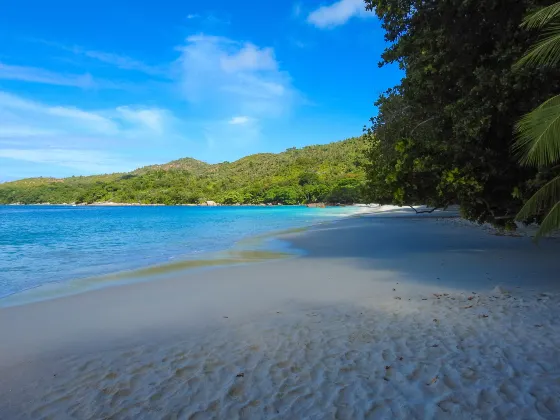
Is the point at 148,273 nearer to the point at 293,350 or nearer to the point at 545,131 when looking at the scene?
the point at 293,350

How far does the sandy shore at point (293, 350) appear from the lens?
10.2ft

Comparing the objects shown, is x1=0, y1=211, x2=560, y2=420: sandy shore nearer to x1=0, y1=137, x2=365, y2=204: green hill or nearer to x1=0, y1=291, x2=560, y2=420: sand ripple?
x1=0, y1=291, x2=560, y2=420: sand ripple

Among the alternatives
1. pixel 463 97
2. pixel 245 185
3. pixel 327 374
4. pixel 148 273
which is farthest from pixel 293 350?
pixel 245 185

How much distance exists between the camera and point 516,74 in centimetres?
709

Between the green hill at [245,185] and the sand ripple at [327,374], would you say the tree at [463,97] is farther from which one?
the green hill at [245,185]

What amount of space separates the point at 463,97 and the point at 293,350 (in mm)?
6684

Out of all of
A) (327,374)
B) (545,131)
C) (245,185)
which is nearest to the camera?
(327,374)

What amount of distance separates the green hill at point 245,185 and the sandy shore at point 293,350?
92394mm

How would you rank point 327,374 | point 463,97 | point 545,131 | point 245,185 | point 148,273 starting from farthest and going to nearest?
point 245,185 → point 148,273 → point 463,97 → point 545,131 → point 327,374

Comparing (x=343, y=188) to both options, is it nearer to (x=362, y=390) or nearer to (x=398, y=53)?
(x=398, y=53)

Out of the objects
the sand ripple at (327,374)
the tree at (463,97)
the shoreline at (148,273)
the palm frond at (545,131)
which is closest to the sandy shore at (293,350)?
the sand ripple at (327,374)

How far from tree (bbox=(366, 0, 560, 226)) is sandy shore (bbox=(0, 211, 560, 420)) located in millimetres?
2556

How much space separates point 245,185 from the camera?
138 m

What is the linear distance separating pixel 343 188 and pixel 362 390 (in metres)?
98.0
